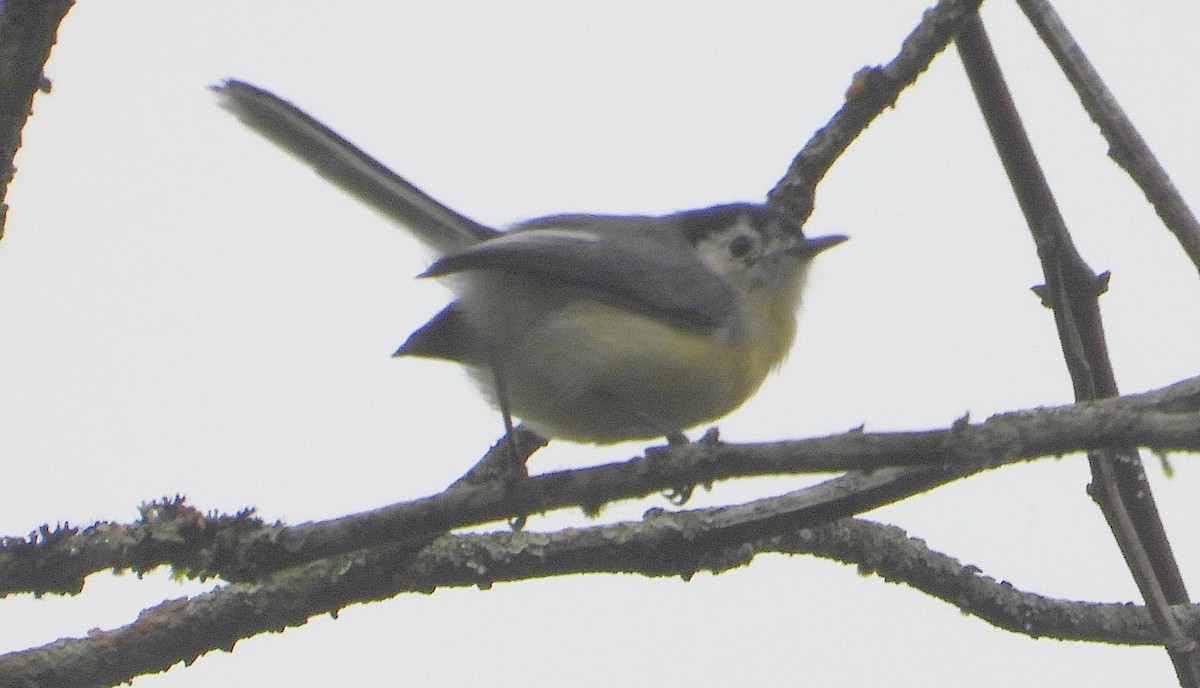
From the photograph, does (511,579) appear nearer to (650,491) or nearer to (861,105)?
(650,491)

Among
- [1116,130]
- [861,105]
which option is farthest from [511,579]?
[861,105]

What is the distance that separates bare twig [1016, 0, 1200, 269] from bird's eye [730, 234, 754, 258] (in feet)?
4.86

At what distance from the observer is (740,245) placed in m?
4.84

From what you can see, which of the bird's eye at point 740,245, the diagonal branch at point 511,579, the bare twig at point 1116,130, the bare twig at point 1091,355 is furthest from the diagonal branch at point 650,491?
the bird's eye at point 740,245

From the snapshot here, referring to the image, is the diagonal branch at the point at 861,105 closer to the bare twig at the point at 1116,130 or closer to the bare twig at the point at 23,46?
the bare twig at the point at 1116,130

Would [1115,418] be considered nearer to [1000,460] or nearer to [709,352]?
[1000,460]

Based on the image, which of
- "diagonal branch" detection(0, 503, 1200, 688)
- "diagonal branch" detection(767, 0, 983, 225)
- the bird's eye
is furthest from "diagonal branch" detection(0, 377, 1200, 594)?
"diagonal branch" detection(767, 0, 983, 225)

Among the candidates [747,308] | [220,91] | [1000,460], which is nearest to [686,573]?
[1000,460]

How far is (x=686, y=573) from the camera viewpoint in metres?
3.23

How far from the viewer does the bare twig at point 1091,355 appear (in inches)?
111

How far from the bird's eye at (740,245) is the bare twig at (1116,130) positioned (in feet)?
4.86

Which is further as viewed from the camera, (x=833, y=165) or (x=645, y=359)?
(x=833, y=165)

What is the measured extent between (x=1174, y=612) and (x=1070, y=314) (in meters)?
0.72

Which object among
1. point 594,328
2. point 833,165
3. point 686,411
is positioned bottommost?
point 686,411
